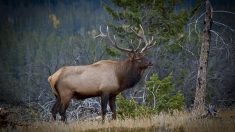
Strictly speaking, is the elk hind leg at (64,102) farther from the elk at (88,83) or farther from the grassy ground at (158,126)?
the grassy ground at (158,126)

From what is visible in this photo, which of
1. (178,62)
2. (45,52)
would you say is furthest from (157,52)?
(45,52)

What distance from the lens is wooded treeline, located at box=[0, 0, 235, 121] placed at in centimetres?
1343

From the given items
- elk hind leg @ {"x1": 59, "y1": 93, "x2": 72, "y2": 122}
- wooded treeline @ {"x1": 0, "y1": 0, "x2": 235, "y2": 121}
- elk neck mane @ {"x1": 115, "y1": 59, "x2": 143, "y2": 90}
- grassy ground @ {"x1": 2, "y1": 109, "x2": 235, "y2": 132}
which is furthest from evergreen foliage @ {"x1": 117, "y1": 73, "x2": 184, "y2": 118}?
wooded treeline @ {"x1": 0, "y1": 0, "x2": 235, "y2": 121}

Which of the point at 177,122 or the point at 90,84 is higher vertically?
the point at 90,84

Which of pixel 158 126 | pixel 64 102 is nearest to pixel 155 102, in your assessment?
pixel 64 102

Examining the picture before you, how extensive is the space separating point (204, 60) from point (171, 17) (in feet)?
15.6

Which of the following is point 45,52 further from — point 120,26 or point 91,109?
point 91,109

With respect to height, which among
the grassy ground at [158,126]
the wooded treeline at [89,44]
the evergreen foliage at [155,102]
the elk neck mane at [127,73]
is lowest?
the grassy ground at [158,126]

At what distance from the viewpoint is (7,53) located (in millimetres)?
15992

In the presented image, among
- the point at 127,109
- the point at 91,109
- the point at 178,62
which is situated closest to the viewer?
the point at 127,109

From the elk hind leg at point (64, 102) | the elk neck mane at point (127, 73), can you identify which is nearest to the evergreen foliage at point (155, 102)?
the elk neck mane at point (127, 73)

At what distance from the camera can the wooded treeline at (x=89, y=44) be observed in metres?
13.4

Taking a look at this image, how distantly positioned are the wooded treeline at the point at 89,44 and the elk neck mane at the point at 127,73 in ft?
10.1

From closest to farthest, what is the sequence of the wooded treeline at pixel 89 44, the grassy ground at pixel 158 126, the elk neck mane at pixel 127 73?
the grassy ground at pixel 158 126, the elk neck mane at pixel 127 73, the wooded treeline at pixel 89 44
